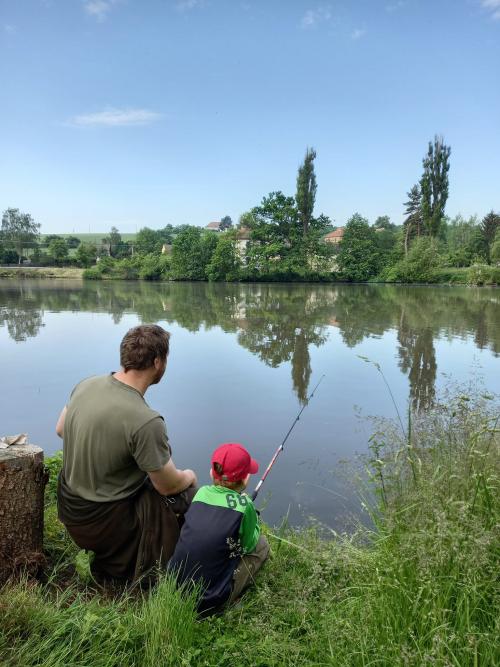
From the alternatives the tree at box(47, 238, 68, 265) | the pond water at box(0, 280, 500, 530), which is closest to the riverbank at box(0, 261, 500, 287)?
the tree at box(47, 238, 68, 265)

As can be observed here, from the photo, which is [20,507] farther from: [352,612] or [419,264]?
[419,264]

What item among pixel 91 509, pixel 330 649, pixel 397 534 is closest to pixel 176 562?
pixel 91 509

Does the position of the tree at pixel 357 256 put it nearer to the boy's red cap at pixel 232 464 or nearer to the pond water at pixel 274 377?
the pond water at pixel 274 377

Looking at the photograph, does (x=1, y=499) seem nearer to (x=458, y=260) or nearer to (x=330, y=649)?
(x=330, y=649)

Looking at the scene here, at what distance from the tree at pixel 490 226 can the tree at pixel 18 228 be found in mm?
67994

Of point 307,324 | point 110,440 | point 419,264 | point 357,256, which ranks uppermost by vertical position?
point 357,256

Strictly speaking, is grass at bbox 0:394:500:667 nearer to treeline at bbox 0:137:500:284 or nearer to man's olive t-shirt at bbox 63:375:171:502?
man's olive t-shirt at bbox 63:375:171:502

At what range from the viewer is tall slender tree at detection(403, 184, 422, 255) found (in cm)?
5723

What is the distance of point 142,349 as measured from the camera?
2482 millimetres

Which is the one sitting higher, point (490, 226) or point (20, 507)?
point (490, 226)

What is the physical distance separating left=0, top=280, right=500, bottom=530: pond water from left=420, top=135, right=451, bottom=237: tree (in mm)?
35087

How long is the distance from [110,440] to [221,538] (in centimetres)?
72

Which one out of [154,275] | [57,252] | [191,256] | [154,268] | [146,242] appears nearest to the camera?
[191,256]

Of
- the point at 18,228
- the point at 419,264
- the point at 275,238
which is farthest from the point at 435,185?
the point at 18,228
